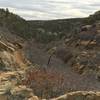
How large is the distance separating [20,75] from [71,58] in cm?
2781

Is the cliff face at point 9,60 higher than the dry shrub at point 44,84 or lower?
lower

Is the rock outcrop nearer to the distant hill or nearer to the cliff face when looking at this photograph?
the cliff face

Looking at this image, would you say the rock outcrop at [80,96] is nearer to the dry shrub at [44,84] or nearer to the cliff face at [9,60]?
the dry shrub at [44,84]

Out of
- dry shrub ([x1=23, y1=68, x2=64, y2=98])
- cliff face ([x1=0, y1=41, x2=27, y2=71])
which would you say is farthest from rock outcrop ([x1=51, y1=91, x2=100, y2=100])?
cliff face ([x1=0, y1=41, x2=27, y2=71])

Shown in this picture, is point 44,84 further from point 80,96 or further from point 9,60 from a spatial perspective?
point 9,60

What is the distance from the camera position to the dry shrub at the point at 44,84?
8.66m

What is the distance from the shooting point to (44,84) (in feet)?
29.1

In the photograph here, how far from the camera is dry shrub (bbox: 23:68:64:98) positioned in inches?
341

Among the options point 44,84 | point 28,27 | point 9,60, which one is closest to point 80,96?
point 44,84

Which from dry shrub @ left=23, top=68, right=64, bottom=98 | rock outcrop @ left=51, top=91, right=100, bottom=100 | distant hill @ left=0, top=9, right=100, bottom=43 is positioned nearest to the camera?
rock outcrop @ left=51, top=91, right=100, bottom=100

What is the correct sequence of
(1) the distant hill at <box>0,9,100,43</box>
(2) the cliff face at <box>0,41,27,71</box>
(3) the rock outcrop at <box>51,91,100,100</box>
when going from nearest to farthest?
1. (3) the rock outcrop at <box>51,91,100,100</box>
2. (2) the cliff face at <box>0,41,27,71</box>
3. (1) the distant hill at <box>0,9,100,43</box>

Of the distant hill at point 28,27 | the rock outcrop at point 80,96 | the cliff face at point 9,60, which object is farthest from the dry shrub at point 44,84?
the distant hill at point 28,27

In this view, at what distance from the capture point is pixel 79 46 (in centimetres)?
4459

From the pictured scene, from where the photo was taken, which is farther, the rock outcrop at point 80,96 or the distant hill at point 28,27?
the distant hill at point 28,27
